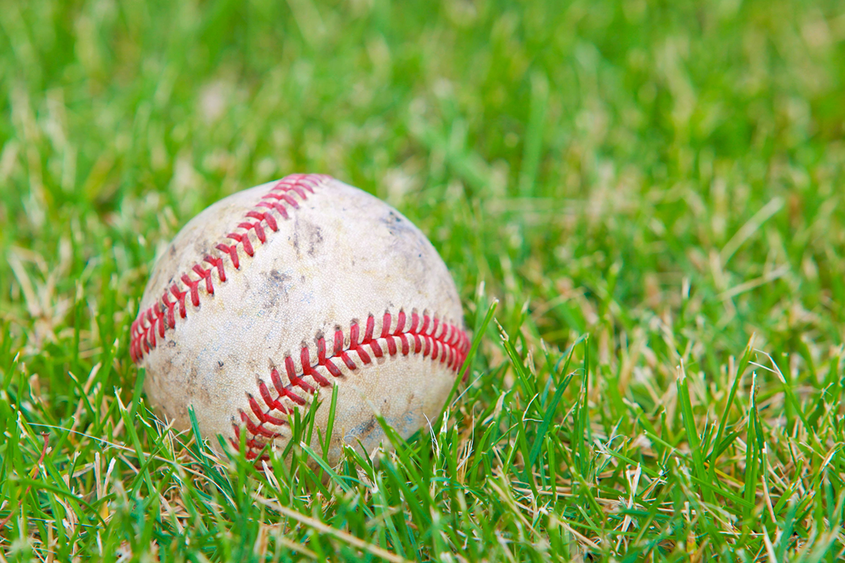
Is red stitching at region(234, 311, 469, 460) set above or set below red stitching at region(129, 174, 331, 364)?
below

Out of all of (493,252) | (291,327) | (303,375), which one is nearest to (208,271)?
(291,327)

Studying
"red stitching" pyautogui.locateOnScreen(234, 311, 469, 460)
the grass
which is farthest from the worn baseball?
the grass

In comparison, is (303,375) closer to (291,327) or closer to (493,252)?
(291,327)

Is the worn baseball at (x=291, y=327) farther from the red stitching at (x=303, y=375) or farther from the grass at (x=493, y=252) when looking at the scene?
the grass at (x=493, y=252)

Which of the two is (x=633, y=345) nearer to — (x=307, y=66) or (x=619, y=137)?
(x=619, y=137)

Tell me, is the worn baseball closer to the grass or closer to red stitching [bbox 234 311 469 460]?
red stitching [bbox 234 311 469 460]

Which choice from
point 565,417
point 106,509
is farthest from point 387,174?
point 106,509

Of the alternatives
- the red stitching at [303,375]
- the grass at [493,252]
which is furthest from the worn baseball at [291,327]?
the grass at [493,252]
